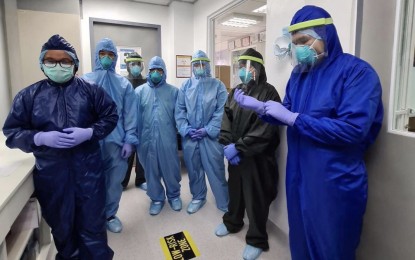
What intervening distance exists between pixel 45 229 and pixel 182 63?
8.95ft

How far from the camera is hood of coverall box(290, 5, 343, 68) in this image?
110cm

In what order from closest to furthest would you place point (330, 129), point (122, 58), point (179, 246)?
point (330, 129)
point (179, 246)
point (122, 58)

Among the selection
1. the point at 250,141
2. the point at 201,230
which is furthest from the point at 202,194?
the point at 250,141

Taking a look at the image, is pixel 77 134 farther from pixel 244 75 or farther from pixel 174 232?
pixel 174 232

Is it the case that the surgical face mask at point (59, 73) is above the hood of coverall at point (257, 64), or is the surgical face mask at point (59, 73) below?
below

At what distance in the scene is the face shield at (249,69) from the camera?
5.61 feet

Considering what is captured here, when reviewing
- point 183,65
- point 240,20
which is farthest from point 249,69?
point 240,20

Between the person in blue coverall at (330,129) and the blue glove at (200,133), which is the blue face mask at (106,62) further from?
the person in blue coverall at (330,129)

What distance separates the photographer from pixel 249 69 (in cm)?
171

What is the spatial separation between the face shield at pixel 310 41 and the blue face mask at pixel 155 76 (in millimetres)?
1360

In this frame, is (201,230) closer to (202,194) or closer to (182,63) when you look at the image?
(202,194)

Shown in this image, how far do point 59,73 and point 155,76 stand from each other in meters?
1.02

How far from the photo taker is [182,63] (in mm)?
3709

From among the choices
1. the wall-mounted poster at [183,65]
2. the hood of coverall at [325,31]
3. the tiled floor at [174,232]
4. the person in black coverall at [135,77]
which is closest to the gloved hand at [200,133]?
the tiled floor at [174,232]
